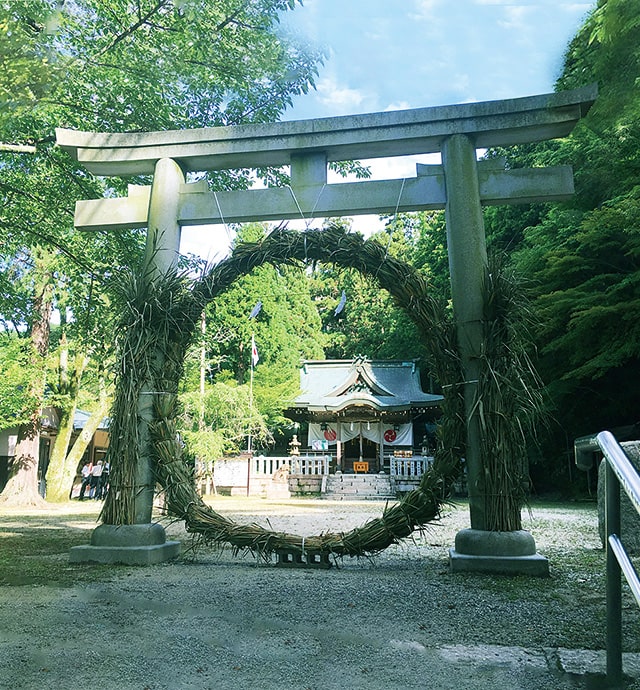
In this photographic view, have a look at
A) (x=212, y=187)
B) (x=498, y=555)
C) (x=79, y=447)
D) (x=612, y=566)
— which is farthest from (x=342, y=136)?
(x=79, y=447)

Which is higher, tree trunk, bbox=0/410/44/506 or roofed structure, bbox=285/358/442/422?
roofed structure, bbox=285/358/442/422

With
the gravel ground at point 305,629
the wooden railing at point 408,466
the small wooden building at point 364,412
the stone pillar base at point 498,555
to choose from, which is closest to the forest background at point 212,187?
the stone pillar base at point 498,555

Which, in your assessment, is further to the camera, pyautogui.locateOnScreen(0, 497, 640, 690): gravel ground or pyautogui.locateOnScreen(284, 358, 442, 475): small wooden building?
pyautogui.locateOnScreen(284, 358, 442, 475): small wooden building

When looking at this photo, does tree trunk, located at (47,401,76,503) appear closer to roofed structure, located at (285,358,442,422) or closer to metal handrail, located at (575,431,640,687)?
roofed structure, located at (285,358,442,422)

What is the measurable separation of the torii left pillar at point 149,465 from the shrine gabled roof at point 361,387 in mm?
15452

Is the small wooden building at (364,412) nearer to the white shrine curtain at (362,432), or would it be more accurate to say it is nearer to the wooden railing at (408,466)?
the white shrine curtain at (362,432)

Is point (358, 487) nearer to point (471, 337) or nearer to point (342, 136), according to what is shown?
point (471, 337)

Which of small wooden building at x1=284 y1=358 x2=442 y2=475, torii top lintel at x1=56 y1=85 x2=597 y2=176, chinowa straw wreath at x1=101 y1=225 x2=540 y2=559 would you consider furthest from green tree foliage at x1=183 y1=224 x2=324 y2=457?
chinowa straw wreath at x1=101 y1=225 x2=540 y2=559

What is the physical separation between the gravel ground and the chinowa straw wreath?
0.95 ft

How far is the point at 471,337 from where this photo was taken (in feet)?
15.1

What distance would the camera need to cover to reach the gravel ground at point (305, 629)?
218 centimetres

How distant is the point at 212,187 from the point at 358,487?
12791 millimetres

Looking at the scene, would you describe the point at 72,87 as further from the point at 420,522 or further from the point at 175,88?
the point at 420,522

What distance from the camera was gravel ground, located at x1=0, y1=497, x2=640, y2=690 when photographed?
7.15 ft
